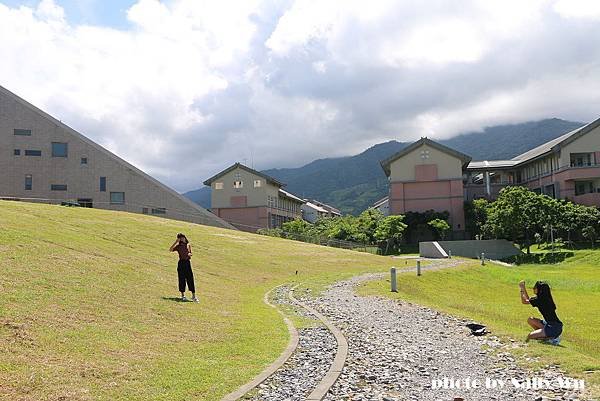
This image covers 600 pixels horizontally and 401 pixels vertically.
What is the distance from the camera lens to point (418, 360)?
428 inches

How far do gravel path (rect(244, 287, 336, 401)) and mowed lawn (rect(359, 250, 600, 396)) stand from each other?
4.15 meters

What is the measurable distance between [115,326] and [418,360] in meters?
6.51

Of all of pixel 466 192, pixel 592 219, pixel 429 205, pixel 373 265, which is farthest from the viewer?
pixel 466 192

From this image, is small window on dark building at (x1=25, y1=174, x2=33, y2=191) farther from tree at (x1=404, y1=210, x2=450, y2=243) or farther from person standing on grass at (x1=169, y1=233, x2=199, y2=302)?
person standing on grass at (x1=169, y1=233, x2=199, y2=302)

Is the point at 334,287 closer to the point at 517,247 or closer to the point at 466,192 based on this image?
the point at 517,247

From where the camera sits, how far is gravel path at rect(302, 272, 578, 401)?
A: 8.45m

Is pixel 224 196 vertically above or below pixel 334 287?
above

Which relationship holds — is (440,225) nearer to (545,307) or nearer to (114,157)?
(114,157)

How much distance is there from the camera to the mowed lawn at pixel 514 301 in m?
10.9

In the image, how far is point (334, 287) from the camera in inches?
1051

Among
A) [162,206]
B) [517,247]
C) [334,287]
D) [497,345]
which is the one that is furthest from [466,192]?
[497,345]

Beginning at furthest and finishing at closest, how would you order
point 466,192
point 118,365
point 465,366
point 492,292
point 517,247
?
1. point 466,192
2. point 517,247
3. point 492,292
4. point 465,366
5. point 118,365

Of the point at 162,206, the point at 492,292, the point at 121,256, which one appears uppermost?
the point at 162,206

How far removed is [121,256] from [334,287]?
1022 cm
